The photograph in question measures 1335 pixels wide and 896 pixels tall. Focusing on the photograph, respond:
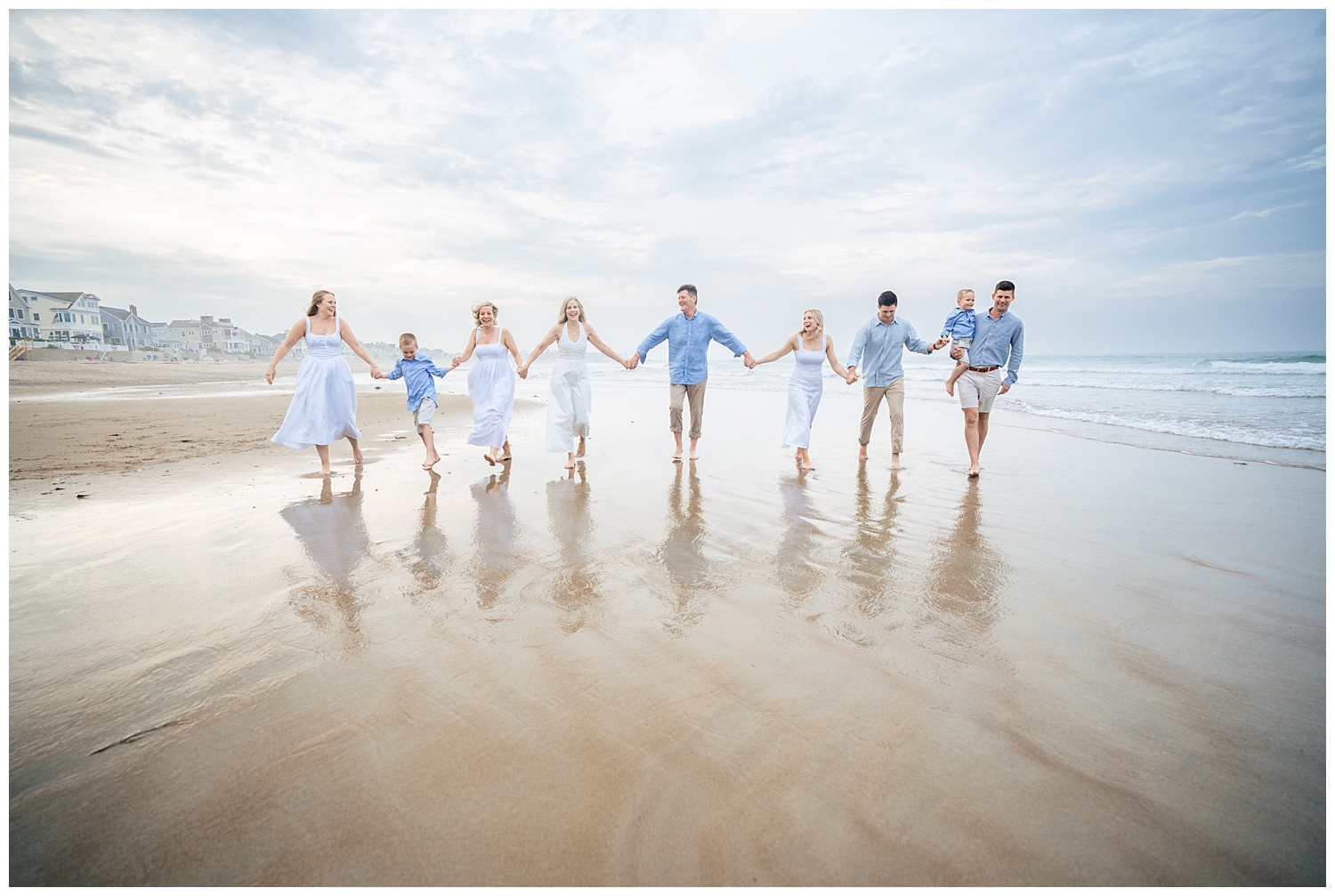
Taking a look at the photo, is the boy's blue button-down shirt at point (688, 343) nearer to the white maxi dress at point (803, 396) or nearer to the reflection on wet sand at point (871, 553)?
the white maxi dress at point (803, 396)

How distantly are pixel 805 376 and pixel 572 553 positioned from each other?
17.1 feet

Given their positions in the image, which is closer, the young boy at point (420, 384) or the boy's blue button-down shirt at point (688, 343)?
the young boy at point (420, 384)

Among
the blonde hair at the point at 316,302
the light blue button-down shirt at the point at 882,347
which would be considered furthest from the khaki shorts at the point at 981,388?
the blonde hair at the point at 316,302

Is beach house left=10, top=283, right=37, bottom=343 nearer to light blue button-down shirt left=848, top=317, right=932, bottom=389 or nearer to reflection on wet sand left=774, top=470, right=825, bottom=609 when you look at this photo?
light blue button-down shirt left=848, top=317, right=932, bottom=389

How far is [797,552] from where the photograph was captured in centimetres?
399

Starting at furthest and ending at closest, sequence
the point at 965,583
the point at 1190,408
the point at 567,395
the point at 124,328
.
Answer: the point at 124,328
the point at 1190,408
the point at 567,395
the point at 965,583

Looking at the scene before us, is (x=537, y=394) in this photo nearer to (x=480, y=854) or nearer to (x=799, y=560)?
(x=799, y=560)

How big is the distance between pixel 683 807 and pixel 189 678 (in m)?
2.15

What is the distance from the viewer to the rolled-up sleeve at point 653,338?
8351mm

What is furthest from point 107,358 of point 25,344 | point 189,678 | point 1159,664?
point 1159,664

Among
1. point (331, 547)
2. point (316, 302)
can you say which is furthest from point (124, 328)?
point (331, 547)

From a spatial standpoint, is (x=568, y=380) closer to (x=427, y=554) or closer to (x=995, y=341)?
(x=427, y=554)

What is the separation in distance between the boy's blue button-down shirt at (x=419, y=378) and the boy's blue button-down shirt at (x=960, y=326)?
21.8 feet

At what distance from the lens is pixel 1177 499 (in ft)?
17.9
